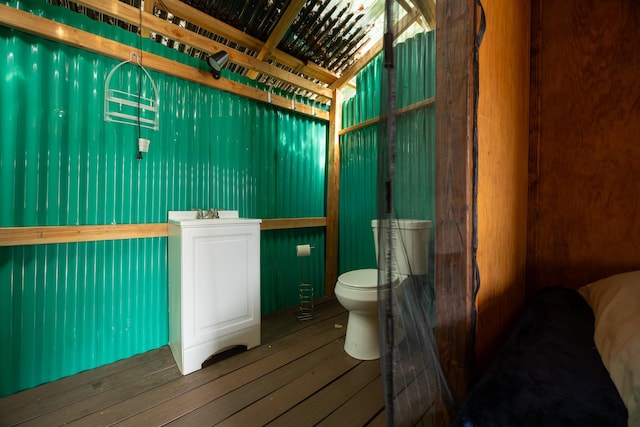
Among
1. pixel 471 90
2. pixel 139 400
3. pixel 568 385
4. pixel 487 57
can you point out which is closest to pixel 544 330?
pixel 568 385

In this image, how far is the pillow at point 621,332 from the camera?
0.60 metres

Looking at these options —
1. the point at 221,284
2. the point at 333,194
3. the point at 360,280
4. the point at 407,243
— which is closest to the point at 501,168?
the point at 407,243

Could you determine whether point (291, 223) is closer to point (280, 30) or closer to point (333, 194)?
point (333, 194)

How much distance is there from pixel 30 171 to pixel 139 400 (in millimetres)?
1482

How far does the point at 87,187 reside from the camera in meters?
1.59

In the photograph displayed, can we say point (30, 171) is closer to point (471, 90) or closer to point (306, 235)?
point (306, 235)

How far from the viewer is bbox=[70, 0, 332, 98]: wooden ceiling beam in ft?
5.16

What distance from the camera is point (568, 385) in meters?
0.65

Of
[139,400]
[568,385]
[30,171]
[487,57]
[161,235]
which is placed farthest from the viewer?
[161,235]

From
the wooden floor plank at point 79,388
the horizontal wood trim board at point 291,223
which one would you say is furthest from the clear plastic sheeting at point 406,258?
the horizontal wood trim board at point 291,223

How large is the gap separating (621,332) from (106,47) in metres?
2.92

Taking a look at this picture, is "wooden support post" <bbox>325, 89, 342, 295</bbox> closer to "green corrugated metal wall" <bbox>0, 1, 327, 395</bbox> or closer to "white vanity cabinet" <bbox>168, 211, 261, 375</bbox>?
"green corrugated metal wall" <bbox>0, 1, 327, 395</bbox>

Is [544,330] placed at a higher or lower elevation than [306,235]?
lower

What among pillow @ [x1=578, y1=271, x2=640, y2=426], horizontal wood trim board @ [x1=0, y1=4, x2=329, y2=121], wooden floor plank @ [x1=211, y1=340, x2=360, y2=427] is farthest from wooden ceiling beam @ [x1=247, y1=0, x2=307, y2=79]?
wooden floor plank @ [x1=211, y1=340, x2=360, y2=427]
